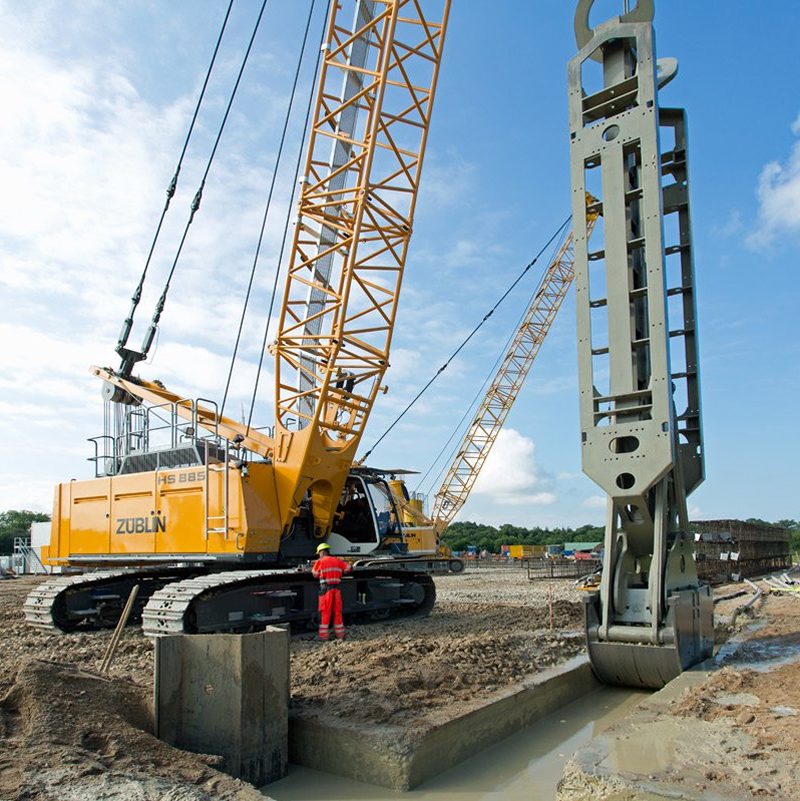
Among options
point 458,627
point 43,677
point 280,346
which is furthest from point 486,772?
point 280,346

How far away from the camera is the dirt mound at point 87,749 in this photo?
4004 millimetres

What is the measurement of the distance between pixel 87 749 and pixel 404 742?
2060 millimetres

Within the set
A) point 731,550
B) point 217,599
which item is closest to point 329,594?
point 217,599

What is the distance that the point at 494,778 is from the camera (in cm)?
531

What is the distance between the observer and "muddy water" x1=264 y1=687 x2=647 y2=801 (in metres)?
5.01

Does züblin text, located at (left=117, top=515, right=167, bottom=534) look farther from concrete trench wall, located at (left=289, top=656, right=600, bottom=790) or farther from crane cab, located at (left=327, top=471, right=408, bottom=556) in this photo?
concrete trench wall, located at (left=289, top=656, right=600, bottom=790)

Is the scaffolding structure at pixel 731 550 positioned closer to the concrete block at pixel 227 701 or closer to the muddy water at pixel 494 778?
the muddy water at pixel 494 778

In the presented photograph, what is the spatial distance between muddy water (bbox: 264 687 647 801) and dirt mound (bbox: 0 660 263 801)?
A: 787mm

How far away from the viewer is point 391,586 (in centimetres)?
1173

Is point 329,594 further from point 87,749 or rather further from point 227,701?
point 87,749

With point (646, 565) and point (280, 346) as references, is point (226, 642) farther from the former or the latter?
point (280, 346)

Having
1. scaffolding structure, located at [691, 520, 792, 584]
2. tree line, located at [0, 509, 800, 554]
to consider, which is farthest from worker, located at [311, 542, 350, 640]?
tree line, located at [0, 509, 800, 554]

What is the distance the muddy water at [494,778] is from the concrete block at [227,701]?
0.28 metres

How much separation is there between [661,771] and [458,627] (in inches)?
258
